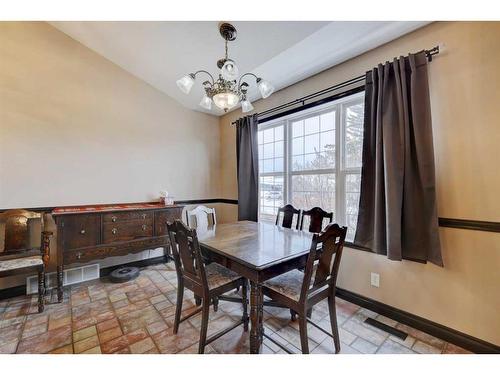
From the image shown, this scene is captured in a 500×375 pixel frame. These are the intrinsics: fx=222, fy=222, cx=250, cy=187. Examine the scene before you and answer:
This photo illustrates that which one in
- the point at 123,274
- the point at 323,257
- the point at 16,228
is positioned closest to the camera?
the point at 323,257

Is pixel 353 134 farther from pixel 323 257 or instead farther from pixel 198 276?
pixel 198 276

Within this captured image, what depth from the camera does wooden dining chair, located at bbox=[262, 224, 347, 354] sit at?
1395 millimetres

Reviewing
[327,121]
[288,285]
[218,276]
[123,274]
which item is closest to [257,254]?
[288,285]

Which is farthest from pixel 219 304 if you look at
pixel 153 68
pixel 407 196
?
pixel 153 68

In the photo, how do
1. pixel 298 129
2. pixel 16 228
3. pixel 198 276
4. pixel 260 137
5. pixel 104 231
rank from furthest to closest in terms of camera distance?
pixel 260 137, pixel 298 129, pixel 104 231, pixel 16 228, pixel 198 276

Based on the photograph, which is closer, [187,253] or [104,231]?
[187,253]

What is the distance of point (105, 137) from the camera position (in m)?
2.98

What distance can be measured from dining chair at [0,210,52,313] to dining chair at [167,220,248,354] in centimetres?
153

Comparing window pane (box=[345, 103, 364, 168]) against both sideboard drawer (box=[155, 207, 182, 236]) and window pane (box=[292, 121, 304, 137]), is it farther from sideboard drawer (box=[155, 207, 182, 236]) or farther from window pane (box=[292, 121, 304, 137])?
sideboard drawer (box=[155, 207, 182, 236])

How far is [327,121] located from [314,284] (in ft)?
6.14

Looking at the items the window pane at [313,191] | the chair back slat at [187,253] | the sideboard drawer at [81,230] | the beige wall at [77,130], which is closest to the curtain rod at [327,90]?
the window pane at [313,191]

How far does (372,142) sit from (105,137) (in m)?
3.22

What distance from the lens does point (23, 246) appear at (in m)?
2.37

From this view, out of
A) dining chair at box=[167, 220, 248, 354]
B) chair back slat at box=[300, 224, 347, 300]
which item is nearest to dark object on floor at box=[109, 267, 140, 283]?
dining chair at box=[167, 220, 248, 354]
